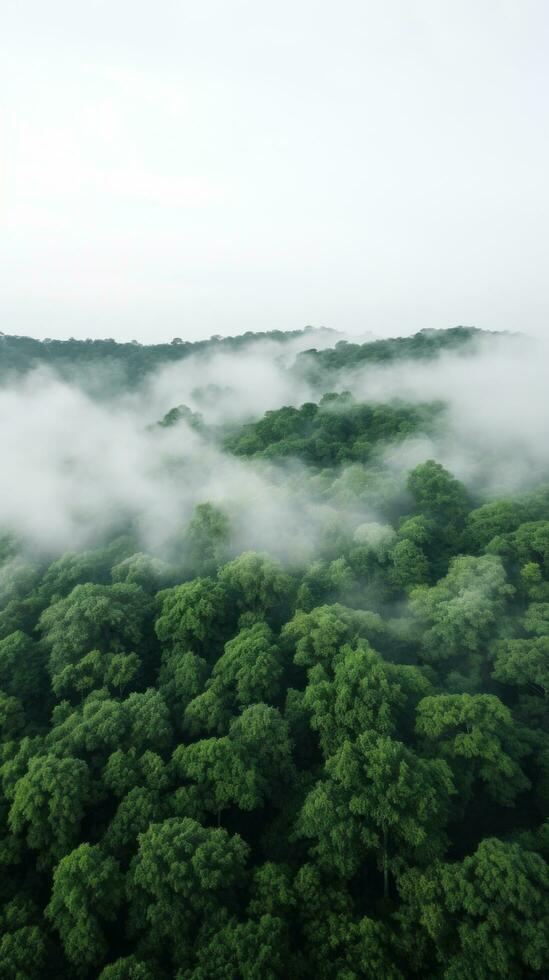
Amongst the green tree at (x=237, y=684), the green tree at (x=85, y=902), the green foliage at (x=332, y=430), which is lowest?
the green tree at (x=85, y=902)

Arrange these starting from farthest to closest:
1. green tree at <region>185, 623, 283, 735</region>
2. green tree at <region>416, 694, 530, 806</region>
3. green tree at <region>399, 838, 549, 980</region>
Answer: green tree at <region>185, 623, 283, 735</region>
green tree at <region>416, 694, 530, 806</region>
green tree at <region>399, 838, 549, 980</region>

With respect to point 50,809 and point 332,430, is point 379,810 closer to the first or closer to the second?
point 50,809

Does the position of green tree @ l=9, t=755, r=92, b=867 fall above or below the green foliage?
below

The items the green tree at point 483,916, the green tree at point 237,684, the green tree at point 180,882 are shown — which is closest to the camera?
the green tree at point 483,916

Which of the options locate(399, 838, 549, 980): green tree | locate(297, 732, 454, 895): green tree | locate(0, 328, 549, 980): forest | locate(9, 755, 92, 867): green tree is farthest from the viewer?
locate(9, 755, 92, 867): green tree

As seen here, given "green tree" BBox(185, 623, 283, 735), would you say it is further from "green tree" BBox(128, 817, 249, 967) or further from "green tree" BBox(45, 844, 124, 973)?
"green tree" BBox(45, 844, 124, 973)

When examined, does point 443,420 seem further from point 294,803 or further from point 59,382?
point 59,382

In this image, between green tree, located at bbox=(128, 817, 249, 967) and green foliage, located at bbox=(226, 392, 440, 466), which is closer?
green tree, located at bbox=(128, 817, 249, 967)

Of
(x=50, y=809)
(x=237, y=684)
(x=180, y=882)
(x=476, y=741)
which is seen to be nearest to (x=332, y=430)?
(x=237, y=684)

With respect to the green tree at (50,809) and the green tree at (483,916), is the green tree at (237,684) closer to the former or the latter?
the green tree at (50,809)

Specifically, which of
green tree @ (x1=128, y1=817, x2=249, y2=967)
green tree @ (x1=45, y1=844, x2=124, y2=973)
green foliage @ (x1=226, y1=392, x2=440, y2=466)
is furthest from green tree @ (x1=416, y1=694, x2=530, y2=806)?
green foliage @ (x1=226, y1=392, x2=440, y2=466)

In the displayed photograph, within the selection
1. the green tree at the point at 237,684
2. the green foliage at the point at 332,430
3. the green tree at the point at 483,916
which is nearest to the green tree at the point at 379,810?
the green tree at the point at 483,916
